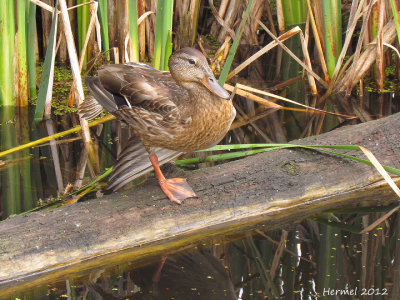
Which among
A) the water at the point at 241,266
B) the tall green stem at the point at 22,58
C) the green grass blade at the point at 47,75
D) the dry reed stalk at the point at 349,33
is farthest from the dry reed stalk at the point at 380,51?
the tall green stem at the point at 22,58

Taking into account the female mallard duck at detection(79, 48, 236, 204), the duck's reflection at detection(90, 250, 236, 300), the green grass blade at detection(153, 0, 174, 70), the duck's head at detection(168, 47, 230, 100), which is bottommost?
the duck's reflection at detection(90, 250, 236, 300)

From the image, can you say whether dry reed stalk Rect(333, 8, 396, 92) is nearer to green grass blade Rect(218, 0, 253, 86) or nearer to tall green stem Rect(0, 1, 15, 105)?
green grass blade Rect(218, 0, 253, 86)

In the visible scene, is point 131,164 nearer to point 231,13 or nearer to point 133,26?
point 133,26

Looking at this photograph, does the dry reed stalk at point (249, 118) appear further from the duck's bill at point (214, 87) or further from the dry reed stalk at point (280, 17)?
the duck's bill at point (214, 87)

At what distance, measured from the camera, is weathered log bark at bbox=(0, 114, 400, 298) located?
294cm

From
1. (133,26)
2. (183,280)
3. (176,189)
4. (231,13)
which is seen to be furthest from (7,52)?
(183,280)

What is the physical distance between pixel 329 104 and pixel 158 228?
2.59 m

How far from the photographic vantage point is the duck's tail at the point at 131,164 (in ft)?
12.2

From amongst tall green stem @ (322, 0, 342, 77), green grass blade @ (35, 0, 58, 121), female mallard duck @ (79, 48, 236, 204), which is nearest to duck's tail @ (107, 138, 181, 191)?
female mallard duck @ (79, 48, 236, 204)

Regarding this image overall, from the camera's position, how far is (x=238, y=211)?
3420mm

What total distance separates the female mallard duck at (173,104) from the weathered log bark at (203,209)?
156 millimetres

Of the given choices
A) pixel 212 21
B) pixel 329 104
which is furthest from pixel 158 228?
pixel 212 21

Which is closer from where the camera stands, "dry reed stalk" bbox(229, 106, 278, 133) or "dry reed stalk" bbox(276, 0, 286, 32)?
"dry reed stalk" bbox(229, 106, 278, 133)

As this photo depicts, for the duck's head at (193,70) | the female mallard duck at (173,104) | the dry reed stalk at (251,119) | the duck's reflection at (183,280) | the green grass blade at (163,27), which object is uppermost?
the green grass blade at (163,27)
